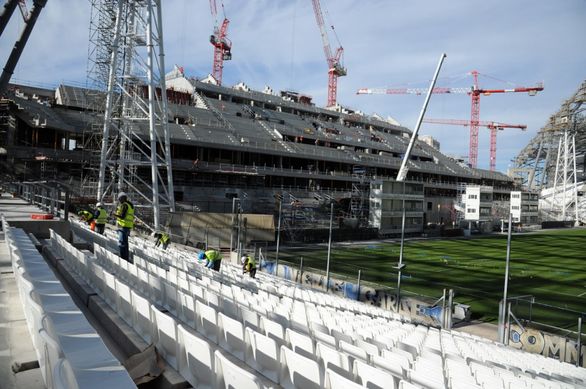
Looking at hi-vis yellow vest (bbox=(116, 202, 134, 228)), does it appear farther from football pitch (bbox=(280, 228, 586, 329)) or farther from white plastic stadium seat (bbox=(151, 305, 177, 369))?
football pitch (bbox=(280, 228, 586, 329))

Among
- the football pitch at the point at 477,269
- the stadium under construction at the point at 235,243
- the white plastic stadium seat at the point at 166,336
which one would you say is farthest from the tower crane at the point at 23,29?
the football pitch at the point at 477,269

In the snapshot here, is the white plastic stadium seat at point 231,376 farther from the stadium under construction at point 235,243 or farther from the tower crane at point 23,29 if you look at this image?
the tower crane at point 23,29

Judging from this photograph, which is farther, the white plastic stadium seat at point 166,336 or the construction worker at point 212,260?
the construction worker at point 212,260

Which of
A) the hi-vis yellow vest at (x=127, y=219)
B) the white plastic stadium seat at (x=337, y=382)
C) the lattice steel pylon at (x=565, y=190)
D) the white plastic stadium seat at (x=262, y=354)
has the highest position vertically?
the lattice steel pylon at (x=565, y=190)

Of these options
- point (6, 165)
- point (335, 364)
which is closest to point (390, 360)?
point (335, 364)

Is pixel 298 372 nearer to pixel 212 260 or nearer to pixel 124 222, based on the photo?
pixel 124 222

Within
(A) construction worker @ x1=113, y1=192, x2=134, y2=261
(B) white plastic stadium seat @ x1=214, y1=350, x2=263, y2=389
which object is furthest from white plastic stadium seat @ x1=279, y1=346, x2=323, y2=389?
(A) construction worker @ x1=113, y1=192, x2=134, y2=261

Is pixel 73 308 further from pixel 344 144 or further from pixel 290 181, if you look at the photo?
pixel 344 144

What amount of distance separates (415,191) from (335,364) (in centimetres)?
5139

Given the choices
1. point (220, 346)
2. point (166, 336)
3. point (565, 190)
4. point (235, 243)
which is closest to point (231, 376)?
point (166, 336)

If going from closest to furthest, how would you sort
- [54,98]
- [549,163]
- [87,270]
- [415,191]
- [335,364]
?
[335,364]
[87,270]
[54,98]
[415,191]
[549,163]

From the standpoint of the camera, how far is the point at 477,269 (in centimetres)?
3136

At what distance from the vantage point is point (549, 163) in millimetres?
113125

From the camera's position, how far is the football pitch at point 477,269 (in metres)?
21.2
